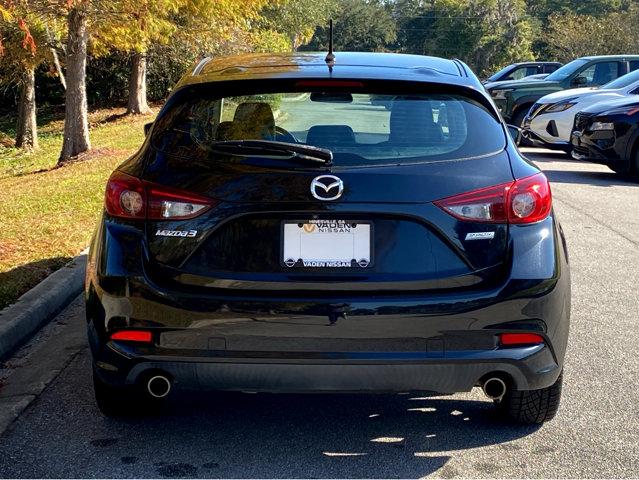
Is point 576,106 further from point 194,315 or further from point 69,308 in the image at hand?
point 194,315

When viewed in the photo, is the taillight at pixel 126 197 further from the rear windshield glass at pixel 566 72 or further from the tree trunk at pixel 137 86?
the tree trunk at pixel 137 86

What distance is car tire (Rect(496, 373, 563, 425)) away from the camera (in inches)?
168

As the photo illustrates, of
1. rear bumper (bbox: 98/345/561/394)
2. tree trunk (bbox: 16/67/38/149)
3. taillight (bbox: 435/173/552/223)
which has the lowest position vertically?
tree trunk (bbox: 16/67/38/149)

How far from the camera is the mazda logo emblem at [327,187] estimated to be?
3701 millimetres

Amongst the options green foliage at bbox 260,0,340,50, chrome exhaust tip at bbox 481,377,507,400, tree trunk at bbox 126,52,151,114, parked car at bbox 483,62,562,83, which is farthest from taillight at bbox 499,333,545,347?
green foliage at bbox 260,0,340,50

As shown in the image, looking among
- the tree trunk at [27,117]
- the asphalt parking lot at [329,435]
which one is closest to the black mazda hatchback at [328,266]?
the asphalt parking lot at [329,435]

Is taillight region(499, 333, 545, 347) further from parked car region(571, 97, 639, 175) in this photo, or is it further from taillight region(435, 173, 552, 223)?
parked car region(571, 97, 639, 175)

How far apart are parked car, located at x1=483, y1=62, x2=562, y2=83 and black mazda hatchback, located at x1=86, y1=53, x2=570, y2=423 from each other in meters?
24.2

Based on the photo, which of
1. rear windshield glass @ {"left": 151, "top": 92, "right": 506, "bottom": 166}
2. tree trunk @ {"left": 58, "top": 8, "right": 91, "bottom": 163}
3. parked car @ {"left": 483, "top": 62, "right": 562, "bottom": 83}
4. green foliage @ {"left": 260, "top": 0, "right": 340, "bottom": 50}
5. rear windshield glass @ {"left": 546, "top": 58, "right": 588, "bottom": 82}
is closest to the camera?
rear windshield glass @ {"left": 151, "top": 92, "right": 506, "bottom": 166}

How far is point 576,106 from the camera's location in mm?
16484

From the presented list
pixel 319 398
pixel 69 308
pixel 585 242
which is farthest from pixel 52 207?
pixel 319 398

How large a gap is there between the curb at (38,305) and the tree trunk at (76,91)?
420 inches

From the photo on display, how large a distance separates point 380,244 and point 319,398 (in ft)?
4.57

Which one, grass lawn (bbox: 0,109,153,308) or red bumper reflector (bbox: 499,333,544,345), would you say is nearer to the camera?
red bumper reflector (bbox: 499,333,544,345)
